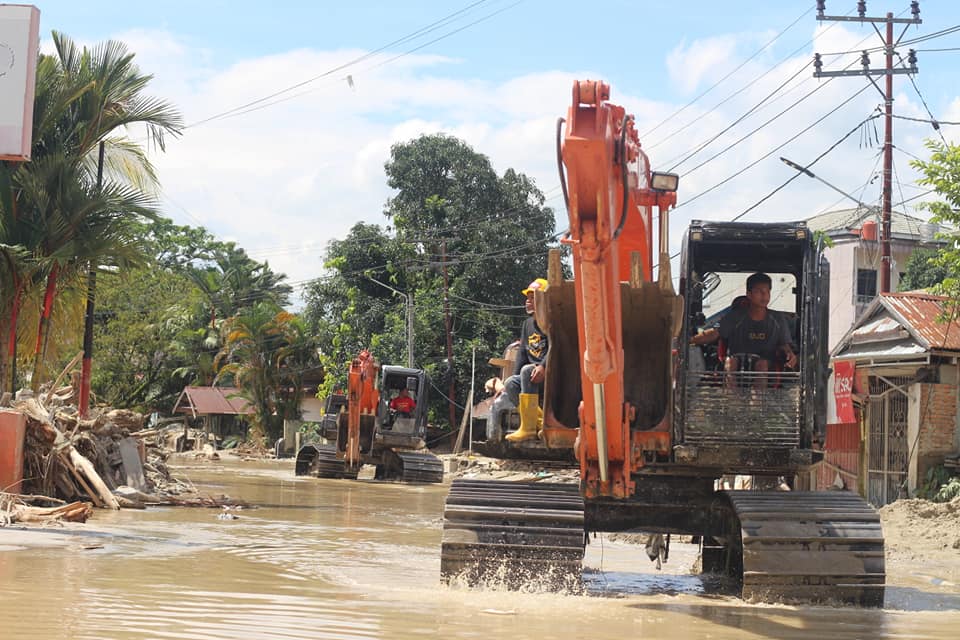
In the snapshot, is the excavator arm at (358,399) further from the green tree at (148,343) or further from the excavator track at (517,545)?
the green tree at (148,343)

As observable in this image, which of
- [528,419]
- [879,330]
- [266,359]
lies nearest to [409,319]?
[266,359]

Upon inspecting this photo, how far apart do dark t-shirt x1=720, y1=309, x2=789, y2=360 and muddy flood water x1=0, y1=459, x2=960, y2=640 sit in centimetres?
211

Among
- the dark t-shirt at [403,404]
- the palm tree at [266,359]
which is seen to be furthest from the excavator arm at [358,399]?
the palm tree at [266,359]

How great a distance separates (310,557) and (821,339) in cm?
577

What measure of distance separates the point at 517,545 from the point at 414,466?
20660mm

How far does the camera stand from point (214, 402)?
194ft

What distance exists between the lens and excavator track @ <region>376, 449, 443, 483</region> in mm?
30219

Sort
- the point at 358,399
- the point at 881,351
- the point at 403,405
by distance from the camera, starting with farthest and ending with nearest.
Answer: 1. the point at 403,405
2. the point at 358,399
3. the point at 881,351

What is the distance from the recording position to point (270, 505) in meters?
20.9

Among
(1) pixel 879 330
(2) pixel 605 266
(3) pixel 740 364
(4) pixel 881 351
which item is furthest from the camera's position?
(1) pixel 879 330

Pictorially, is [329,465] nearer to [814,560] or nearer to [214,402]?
[814,560]

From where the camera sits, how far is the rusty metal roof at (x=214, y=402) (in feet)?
192

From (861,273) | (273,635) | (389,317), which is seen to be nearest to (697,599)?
(273,635)

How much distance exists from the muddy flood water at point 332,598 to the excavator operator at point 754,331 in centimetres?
211
